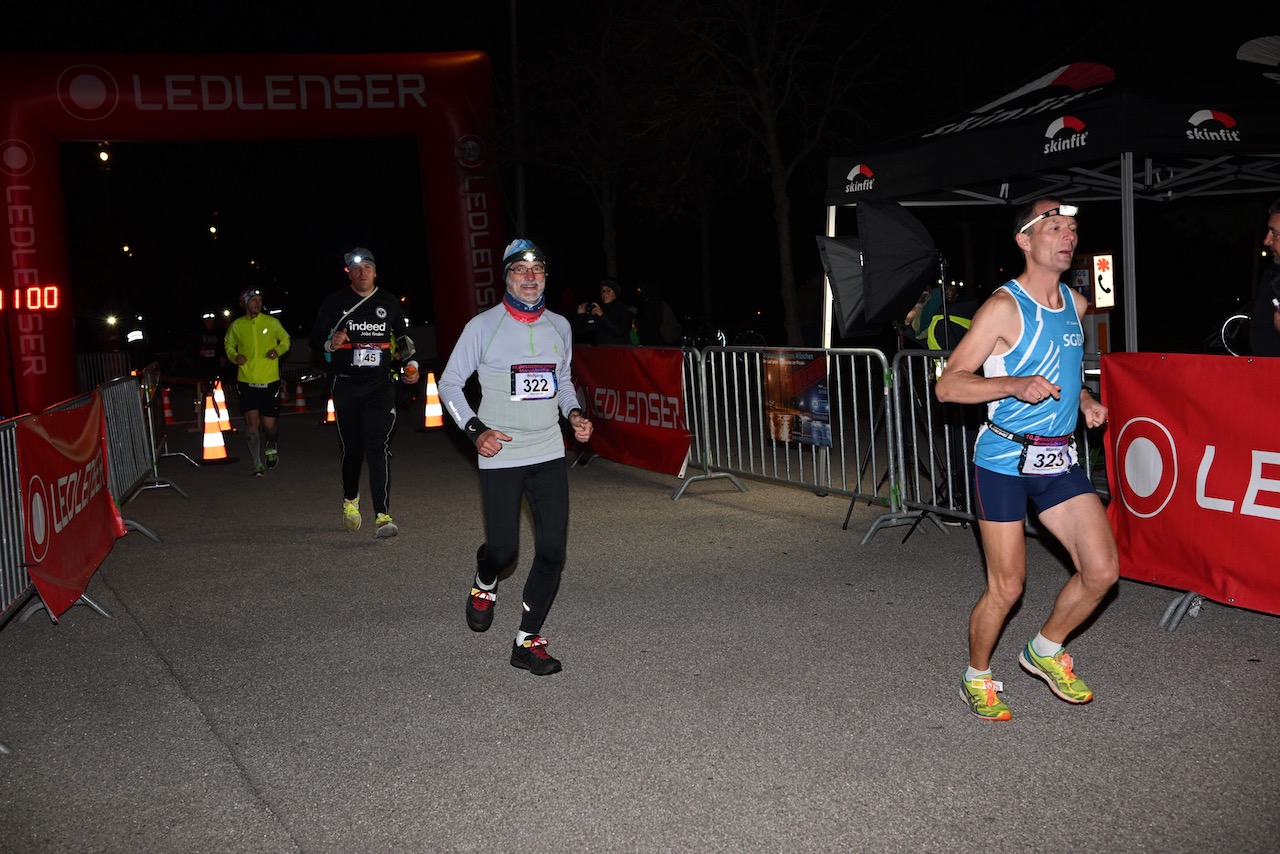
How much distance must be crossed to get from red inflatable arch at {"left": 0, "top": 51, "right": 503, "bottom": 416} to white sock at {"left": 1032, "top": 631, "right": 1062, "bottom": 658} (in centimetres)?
1580

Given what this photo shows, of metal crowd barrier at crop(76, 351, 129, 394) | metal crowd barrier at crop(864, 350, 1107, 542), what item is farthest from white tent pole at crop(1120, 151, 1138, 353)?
metal crowd barrier at crop(76, 351, 129, 394)

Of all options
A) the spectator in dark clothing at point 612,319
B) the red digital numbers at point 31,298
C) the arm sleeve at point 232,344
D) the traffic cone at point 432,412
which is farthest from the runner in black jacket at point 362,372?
the red digital numbers at point 31,298

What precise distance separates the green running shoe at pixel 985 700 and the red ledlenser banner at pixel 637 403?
6.13 m

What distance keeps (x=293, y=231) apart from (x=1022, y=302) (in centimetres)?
7097

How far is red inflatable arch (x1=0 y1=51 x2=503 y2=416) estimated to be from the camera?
17906mm

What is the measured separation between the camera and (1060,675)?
15.8ft

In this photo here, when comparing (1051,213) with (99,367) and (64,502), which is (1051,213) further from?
(99,367)

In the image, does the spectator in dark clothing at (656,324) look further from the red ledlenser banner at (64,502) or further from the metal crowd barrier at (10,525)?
the metal crowd barrier at (10,525)

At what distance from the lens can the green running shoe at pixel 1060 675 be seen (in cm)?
477

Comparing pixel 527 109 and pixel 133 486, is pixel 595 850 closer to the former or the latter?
pixel 133 486

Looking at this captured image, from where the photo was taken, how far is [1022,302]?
4.57 m

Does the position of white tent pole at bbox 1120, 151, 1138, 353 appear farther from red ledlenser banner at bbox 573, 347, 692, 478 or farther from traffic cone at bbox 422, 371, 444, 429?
traffic cone at bbox 422, 371, 444, 429

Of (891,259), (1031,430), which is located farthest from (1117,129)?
(1031,430)

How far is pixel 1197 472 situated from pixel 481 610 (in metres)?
3.73
